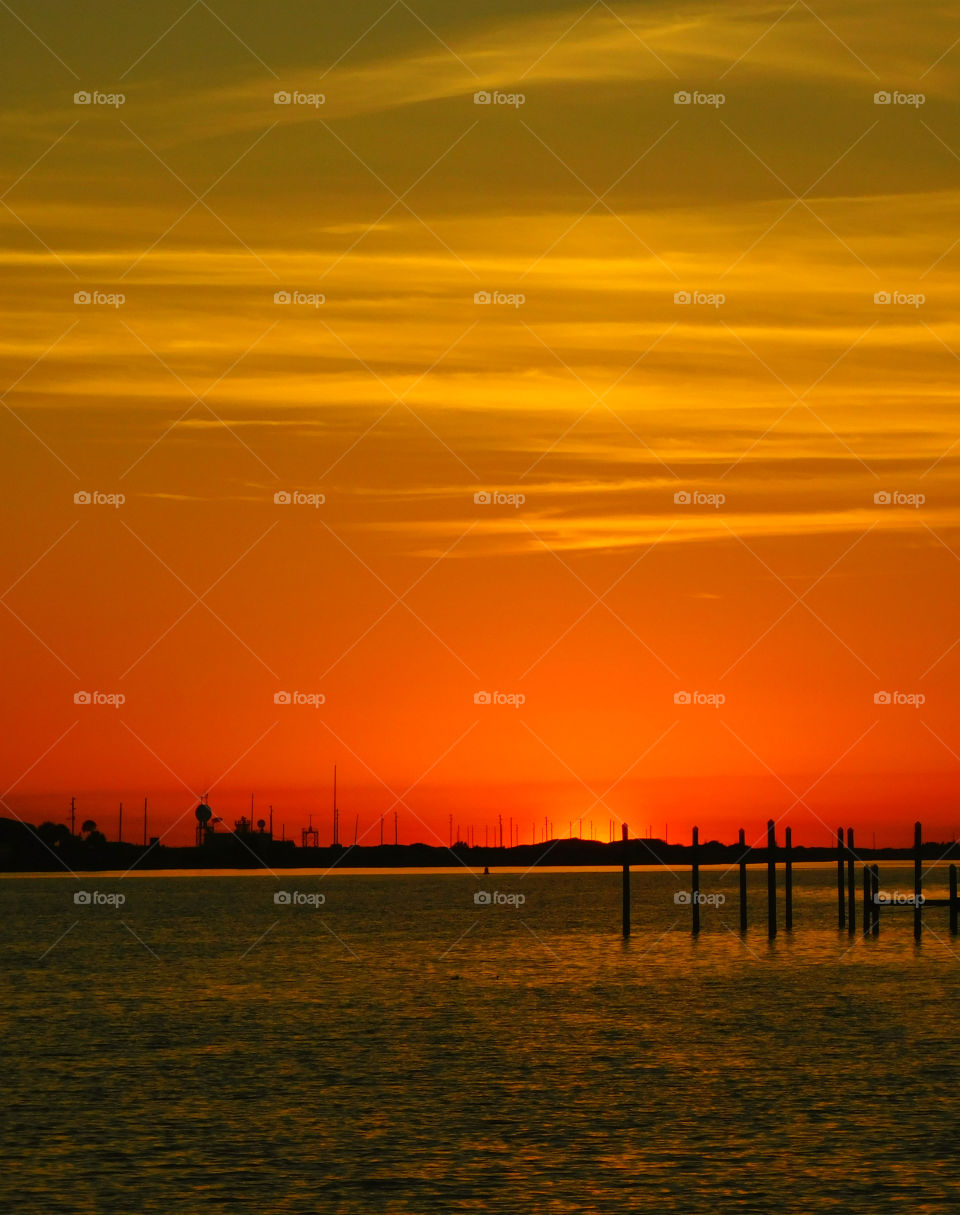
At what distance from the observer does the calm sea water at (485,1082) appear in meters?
30.2

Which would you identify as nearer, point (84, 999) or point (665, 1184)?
point (665, 1184)

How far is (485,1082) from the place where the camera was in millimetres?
42188

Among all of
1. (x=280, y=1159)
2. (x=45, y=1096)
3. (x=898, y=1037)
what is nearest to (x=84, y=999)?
(x=45, y=1096)

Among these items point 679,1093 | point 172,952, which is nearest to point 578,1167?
point 679,1093

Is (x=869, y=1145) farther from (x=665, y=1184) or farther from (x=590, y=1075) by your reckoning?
(x=590, y=1075)

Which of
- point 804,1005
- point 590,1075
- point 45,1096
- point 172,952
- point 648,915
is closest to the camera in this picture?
point 45,1096

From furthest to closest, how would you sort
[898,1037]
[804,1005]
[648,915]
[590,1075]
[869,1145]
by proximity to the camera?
[648,915], [804,1005], [898,1037], [590,1075], [869,1145]

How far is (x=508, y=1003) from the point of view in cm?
6228

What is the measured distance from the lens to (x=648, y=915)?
137750 millimetres

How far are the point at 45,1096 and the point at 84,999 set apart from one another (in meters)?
25.6

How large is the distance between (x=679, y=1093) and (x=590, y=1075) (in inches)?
139

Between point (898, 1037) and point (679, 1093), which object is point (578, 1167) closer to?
point (679, 1093)

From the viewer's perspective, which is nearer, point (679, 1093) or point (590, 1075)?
point (679, 1093)

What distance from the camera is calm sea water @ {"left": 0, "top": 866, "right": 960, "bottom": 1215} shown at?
30.2 meters
